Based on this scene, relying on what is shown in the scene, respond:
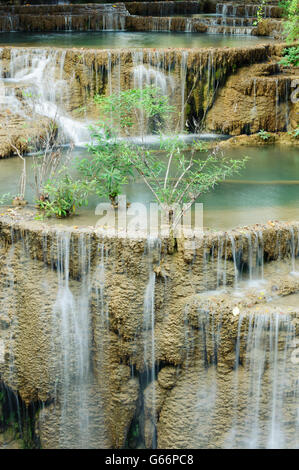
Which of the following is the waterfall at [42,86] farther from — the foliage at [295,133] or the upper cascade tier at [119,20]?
the upper cascade tier at [119,20]

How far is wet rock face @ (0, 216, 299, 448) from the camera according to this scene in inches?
277

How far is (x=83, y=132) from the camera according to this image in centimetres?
1190

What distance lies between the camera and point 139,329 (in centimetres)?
727

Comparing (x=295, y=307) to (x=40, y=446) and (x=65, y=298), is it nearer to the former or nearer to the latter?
(x=65, y=298)

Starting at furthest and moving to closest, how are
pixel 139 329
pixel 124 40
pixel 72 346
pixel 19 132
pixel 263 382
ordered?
pixel 124 40 → pixel 19 132 → pixel 72 346 → pixel 139 329 → pixel 263 382

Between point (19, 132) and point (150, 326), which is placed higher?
point (19, 132)

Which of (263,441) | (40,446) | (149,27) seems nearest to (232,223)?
(263,441)

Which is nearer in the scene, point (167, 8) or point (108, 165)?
point (108, 165)

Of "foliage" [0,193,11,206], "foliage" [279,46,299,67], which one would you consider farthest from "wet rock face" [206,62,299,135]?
"foliage" [0,193,11,206]

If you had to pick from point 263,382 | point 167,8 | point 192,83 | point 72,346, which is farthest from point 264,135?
point 167,8

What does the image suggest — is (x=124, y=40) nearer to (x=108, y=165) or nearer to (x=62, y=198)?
(x=108, y=165)

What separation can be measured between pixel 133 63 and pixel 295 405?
7785mm

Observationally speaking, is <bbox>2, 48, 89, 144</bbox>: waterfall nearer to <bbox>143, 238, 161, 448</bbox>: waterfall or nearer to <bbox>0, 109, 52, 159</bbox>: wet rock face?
<bbox>0, 109, 52, 159</bbox>: wet rock face

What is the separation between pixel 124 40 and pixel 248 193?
8.61 meters
